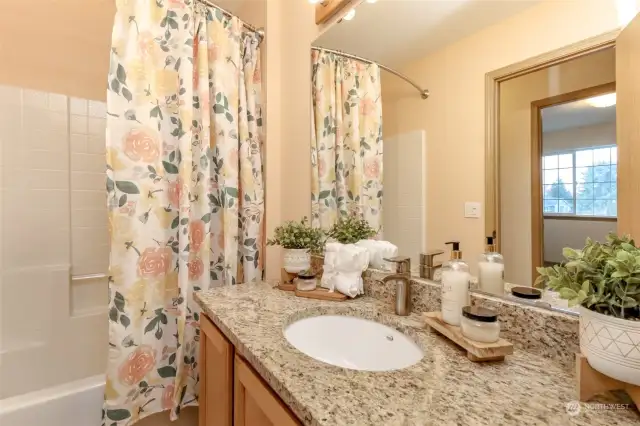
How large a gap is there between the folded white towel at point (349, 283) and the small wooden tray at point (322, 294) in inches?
0.8

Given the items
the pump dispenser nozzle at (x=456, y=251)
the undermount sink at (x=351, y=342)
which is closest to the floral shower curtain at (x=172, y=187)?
the undermount sink at (x=351, y=342)

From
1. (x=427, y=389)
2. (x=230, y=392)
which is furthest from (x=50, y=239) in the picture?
(x=427, y=389)

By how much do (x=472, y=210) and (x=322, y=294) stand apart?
1.90ft

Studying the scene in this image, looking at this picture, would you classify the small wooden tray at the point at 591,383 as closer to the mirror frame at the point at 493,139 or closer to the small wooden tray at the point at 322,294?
the mirror frame at the point at 493,139

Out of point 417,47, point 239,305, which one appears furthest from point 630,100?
point 239,305

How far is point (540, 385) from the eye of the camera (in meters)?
0.58

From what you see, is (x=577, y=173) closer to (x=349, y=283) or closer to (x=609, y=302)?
(x=609, y=302)

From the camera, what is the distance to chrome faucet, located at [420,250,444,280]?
3.35ft

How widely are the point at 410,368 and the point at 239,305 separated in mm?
604

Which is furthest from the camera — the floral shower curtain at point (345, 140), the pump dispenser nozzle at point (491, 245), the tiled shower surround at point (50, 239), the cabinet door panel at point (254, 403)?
the tiled shower surround at point (50, 239)

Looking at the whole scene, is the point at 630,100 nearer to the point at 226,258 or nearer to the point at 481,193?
the point at 481,193

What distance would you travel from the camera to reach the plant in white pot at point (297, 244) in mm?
1309

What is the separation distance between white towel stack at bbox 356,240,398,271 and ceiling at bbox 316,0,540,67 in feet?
2.17

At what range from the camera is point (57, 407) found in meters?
1.45
